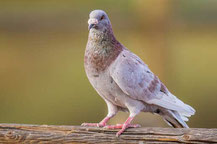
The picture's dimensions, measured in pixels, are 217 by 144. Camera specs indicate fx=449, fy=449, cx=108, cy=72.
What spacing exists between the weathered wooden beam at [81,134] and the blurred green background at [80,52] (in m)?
1.91

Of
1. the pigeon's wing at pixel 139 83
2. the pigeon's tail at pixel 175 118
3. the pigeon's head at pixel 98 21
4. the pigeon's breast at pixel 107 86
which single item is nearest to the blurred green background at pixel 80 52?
the pigeon's tail at pixel 175 118

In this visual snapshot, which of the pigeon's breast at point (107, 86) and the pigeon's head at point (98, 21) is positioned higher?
the pigeon's head at point (98, 21)

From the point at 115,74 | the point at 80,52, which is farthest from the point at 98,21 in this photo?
the point at 80,52

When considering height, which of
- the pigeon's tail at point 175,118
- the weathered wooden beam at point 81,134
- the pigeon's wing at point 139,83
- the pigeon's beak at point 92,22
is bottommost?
the pigeon's tail at point 175,118

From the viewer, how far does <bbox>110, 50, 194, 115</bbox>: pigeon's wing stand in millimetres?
2482

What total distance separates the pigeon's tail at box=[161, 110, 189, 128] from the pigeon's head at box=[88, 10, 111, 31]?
656 mm

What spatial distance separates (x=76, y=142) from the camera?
7.38 feet

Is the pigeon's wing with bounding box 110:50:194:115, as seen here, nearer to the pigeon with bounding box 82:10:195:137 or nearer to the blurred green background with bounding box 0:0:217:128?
the pigeon with bounding box 82:10:195:137

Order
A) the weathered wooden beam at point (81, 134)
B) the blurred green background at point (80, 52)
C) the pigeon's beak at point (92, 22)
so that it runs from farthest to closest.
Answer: the blurred green background at point (80, 52) → the pigeon's beak at point (92, 22) → the weathered wooden beam at point (81, 134)

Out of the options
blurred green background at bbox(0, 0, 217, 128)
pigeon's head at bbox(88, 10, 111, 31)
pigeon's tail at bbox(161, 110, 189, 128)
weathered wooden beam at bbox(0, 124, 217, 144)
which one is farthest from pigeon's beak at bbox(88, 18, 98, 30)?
blurred green background at bbox(0, 0, 217, 128)

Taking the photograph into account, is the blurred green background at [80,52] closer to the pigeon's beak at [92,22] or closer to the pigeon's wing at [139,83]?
the pigeon's wing at [139,83]

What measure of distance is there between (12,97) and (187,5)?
2841 millimetres

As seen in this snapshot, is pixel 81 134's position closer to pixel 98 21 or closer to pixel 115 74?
pixel 115 74

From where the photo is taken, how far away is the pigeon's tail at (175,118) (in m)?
2.69
